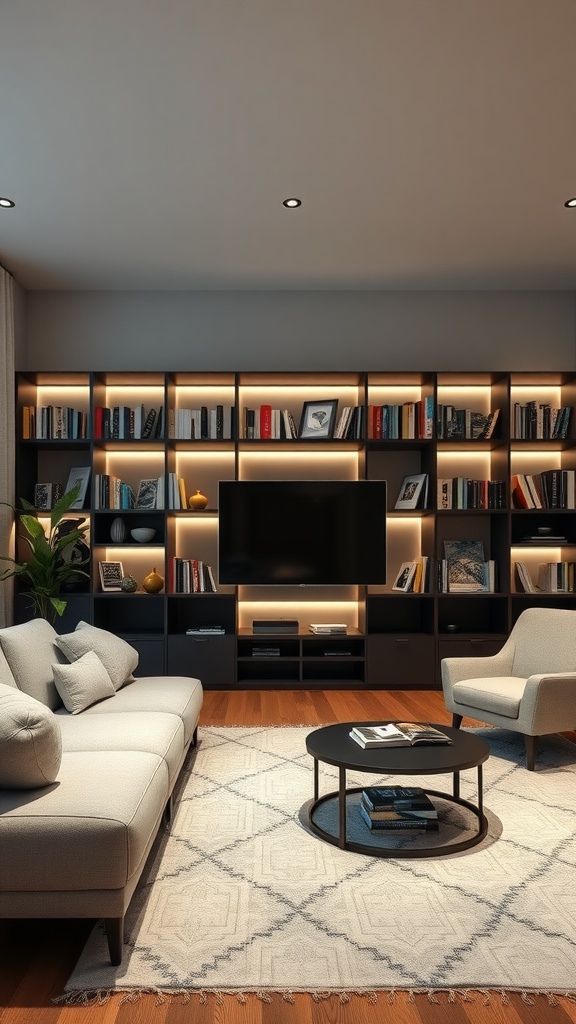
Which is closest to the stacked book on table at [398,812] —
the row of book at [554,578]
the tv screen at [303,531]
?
the tv screen at [303,531]

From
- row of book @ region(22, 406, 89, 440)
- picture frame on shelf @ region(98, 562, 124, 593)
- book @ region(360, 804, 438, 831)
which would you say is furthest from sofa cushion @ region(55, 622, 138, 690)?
row of book @ region(22, 406, 89, 440)

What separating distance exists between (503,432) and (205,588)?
8.30 feet

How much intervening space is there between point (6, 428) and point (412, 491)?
3.01m

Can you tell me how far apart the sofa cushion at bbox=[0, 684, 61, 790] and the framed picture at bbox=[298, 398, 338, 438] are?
3846 mm

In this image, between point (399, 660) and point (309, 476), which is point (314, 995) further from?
point (309, 476)

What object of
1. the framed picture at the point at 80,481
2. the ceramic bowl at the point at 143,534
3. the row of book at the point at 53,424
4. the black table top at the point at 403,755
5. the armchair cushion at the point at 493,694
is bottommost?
the armchair cushion at the point at 493,694

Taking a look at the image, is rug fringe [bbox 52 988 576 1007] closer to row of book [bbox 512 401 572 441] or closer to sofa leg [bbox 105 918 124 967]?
sofa leg [bbox 105 918 124 967]

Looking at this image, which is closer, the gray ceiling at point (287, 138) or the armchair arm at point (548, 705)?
the gray ceiling at point (287, 138)

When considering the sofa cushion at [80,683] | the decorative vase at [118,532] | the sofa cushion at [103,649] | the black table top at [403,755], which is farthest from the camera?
the decorative vase at [118,532]

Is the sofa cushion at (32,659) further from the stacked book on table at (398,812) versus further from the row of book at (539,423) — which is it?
the row of book at (539,423)

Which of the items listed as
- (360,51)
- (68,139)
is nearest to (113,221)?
(68,139)

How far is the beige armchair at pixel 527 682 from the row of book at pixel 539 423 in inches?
65.1

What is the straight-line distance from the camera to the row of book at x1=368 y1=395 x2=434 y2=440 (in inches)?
226

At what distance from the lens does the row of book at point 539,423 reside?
226 inches
